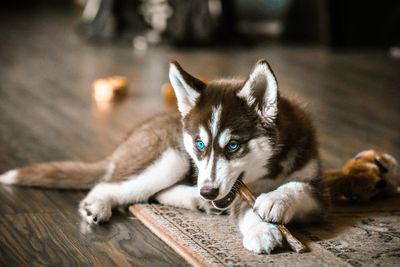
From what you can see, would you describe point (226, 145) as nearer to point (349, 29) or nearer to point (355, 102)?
point (355, 102)

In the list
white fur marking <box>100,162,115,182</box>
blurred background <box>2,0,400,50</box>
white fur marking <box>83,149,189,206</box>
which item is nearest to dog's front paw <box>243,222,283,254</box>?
white fur marking <box>83,149,189,206</box>

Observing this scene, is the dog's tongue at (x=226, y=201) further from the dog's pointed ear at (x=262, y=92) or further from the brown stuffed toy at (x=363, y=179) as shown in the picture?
the brown stuffed toy at (x=363, y=179)

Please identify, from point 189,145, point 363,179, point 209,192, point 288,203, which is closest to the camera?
point 209,192

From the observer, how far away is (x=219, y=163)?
2438 millimetres

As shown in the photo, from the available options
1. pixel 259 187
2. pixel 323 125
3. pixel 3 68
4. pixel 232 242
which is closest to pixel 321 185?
pixel 259 187

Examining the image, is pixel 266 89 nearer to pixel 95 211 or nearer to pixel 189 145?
pixel 189 145

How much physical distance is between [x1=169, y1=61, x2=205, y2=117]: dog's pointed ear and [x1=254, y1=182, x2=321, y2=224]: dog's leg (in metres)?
0.46

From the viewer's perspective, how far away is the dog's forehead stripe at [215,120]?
2.49 m

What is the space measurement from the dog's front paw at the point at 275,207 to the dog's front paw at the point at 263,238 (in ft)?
0.11

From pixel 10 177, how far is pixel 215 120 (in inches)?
45.0

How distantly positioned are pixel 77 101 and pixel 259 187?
8.42ft

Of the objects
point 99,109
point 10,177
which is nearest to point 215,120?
point 10,177

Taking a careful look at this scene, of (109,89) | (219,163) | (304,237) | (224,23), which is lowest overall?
(304,237)

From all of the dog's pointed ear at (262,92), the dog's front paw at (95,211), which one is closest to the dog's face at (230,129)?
the dog's pointed ear at (262,92)
